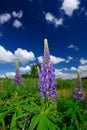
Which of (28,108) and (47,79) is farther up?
(47,79)

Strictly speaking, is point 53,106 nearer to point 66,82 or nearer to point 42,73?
point 42,73

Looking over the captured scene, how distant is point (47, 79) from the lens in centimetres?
392

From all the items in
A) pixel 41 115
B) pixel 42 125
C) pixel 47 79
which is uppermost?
pixel 47 79

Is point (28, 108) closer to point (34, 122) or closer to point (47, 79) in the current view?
point (34, 122)

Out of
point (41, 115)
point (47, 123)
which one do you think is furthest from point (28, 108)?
point (47, 123)

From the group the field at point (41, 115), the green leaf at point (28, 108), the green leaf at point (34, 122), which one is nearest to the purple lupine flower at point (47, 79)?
the field at point (41, 115)

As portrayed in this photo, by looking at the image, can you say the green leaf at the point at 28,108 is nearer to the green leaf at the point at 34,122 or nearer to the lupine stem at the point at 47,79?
the green leaf at the point at 34,122

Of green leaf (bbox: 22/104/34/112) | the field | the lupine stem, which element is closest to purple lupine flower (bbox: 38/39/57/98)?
the lupine stem

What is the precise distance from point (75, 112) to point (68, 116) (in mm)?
122

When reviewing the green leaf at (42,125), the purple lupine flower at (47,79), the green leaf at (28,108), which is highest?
the purple lupine flower at (47,79)

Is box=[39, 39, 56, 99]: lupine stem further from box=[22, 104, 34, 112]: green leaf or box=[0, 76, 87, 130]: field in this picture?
box=[22, 104, 34, 112]: green leaf

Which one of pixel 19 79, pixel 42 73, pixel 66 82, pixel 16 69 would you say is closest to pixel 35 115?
pixel 42 73

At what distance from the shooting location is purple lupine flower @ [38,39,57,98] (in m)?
3.92

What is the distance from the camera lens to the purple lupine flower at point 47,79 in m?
3.92
